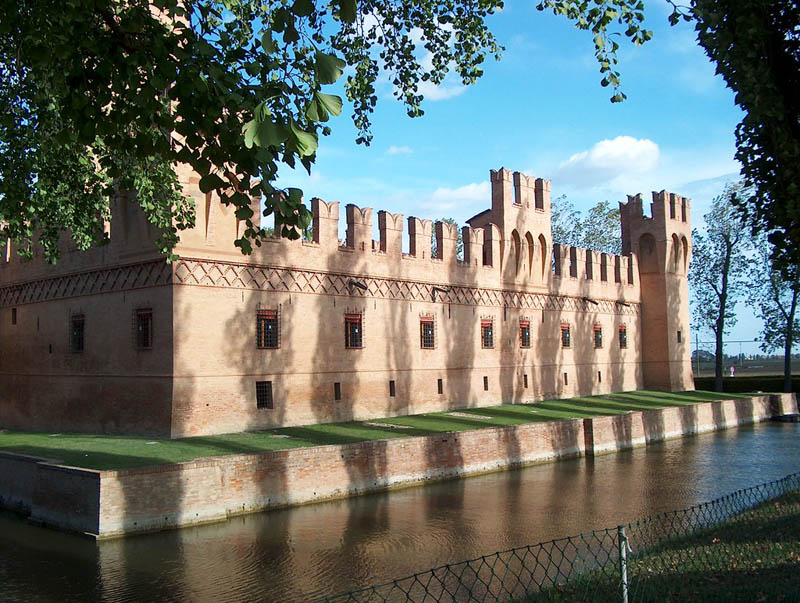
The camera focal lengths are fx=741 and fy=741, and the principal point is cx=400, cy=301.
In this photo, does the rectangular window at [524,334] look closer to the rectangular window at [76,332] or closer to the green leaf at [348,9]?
the rectangular window at [76,332]

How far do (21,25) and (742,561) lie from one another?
30.5 ft

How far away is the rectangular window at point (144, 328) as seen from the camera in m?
19.3

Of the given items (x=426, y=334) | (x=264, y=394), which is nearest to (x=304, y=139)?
(x=264, y=394)

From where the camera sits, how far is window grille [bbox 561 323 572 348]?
1308 inches

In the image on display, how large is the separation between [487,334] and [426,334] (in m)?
3.71

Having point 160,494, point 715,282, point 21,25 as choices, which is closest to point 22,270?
point 160,494

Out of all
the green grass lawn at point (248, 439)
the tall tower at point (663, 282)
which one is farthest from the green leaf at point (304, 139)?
the tall tower at point (663, 282)

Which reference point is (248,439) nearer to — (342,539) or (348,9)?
(342,539)

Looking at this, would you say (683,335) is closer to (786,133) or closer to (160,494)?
(160,494)

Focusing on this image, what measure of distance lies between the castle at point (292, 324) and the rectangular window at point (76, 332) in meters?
0.06

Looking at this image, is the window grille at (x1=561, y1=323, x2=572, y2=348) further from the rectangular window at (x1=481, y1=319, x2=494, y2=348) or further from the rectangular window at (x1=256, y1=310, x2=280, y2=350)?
the rectangular window at (x1=256, y1=310, x2=280, y2=350)

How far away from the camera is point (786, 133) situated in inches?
209

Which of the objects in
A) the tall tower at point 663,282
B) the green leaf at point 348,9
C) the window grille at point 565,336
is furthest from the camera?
the tall tower at point 663,282

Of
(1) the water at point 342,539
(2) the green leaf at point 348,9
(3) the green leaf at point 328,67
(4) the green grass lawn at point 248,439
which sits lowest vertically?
(1) the water at point 342,539
